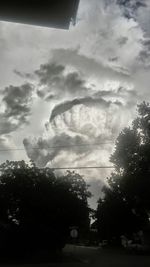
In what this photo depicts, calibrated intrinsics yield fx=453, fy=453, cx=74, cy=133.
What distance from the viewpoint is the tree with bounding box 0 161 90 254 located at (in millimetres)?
48763

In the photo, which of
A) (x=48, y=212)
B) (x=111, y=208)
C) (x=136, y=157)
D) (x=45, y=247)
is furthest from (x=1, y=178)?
(x=111, y=208)

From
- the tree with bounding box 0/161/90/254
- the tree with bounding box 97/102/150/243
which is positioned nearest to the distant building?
the tree with bounding box 0/161/90/254

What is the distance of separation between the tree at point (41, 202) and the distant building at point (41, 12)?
42.3 metres

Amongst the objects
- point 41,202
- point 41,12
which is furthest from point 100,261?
point 41,12

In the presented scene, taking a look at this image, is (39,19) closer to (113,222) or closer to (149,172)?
(149,172)

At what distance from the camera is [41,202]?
48875mm

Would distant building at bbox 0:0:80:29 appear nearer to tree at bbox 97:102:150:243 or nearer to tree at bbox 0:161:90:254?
tree at bbox 0:161:90:254

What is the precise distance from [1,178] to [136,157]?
53.0 feet

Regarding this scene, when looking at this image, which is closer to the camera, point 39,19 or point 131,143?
point 39,19

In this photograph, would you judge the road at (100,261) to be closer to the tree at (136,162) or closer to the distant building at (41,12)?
the tree at (136,162)

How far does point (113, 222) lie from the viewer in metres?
83.4

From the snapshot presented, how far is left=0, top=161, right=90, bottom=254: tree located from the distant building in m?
42.3

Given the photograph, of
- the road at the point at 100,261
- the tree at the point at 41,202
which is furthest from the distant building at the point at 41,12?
the tree at the point at 41,202

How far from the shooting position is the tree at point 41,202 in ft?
160
